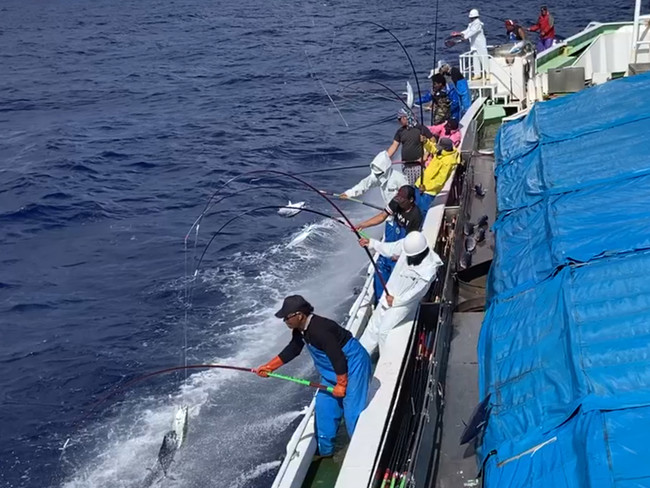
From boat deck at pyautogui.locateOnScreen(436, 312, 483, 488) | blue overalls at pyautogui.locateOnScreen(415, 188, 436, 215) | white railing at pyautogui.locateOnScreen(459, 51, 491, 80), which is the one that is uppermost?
white railing at pyautogui.locateOnScreen(459, 51, 491, 80)

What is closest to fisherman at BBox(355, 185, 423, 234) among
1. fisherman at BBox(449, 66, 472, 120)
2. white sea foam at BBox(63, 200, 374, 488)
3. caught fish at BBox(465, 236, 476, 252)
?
caught fish at BBox(465, 236, 476, 252)

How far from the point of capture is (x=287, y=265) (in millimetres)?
15492

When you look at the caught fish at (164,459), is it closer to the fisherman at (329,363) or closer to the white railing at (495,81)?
the fisherman at (329,363)

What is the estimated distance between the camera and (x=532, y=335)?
21.2 feet

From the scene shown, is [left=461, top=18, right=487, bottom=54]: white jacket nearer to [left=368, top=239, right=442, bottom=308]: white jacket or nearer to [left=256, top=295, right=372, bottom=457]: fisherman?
[left=368, top=239, right=442, bottom=308]: white jacket

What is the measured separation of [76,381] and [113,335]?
140 cm

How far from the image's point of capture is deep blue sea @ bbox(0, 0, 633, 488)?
10.7 m

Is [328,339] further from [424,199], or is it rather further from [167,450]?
[424,199]

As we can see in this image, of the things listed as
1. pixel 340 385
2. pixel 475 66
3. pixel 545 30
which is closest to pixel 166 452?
pixel 340 385

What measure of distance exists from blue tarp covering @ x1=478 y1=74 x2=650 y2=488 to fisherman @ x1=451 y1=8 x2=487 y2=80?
710 centimetres

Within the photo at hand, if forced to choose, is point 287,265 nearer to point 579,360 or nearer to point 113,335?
point 113,335

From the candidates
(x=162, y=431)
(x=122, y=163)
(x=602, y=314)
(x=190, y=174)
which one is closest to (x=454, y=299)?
(x=602, y=314)

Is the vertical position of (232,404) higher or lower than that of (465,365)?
lower

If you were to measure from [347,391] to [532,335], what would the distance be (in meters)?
1.62
